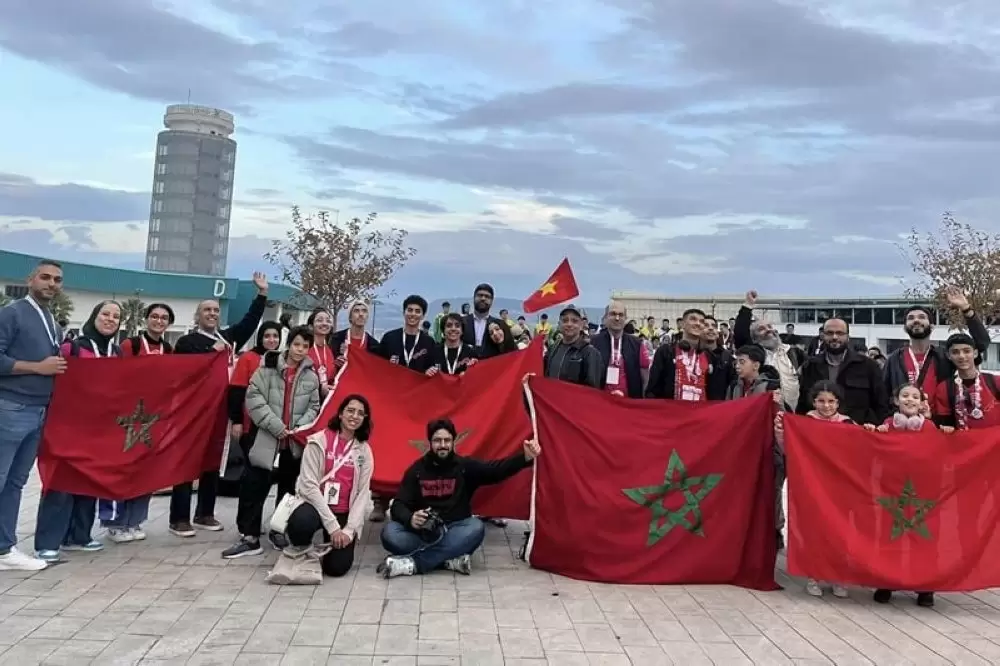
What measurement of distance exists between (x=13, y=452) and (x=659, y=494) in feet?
15.4

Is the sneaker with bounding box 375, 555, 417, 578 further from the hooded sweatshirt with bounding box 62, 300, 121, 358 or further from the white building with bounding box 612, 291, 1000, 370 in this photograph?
the white building with bounding box 612, 291, 1000, 370

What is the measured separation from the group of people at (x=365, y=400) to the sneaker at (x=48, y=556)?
0.02 meters

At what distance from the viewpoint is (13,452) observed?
5426mm

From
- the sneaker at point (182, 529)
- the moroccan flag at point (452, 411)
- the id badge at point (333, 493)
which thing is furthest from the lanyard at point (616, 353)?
the sneaker at point (182, 529)

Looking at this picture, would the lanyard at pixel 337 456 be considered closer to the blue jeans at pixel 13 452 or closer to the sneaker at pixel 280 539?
the sneaker at pixel 280 539

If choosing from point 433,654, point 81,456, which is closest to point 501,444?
point 433,654

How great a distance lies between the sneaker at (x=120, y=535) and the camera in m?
6.35

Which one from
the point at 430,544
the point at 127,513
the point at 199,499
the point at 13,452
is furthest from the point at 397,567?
the point at 13,452

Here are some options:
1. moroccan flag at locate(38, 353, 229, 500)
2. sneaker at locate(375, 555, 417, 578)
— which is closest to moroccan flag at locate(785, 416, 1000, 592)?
sneaker at locate(375, 555, 417, 578)

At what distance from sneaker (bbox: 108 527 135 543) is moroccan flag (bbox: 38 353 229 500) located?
468 mm

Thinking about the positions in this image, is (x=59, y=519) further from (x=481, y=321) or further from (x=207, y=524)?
(x=481, y=321)

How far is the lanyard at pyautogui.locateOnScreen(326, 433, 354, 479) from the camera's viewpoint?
5.67 metres

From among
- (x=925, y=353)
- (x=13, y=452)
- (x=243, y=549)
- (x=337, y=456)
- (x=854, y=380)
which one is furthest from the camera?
(x=925, y=353)

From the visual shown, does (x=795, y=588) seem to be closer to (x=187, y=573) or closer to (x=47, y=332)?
(x=187, y=573)
